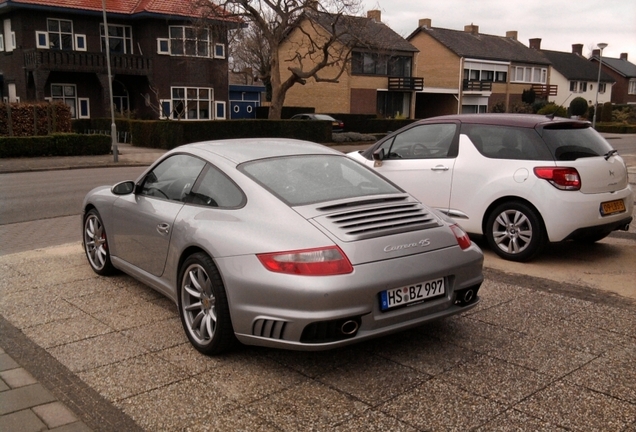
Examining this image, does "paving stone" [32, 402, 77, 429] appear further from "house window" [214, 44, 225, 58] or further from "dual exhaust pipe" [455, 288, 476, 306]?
"house window" [214, 44, 225, 58]

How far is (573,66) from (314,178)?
80.2m

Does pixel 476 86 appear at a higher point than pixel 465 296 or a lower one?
higher

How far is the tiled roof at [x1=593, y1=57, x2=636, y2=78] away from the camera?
83.8m

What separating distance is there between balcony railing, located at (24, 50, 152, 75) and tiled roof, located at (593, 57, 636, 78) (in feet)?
230

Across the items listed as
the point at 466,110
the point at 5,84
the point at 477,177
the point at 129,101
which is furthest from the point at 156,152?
the point at 466,110

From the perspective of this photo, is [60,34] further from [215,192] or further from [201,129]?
[215,192]

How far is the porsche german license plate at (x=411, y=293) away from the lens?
3.90 m

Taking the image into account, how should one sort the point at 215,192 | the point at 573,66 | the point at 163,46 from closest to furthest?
the point at 215,192
the point at 163,46
the point at 573,66

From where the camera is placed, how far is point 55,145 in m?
23.5

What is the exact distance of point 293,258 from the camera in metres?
3.80

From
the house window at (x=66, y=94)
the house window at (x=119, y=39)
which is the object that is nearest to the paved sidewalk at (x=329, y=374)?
the house window at (x=66, y=94)

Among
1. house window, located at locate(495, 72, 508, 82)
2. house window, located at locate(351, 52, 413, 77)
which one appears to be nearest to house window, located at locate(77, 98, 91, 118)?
house window, located at locate(351, 52, 413, 77)

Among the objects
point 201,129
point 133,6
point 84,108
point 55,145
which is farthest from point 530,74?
Answer: point 55,145

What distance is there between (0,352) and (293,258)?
232 cm
